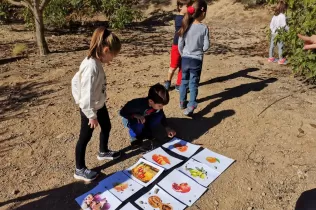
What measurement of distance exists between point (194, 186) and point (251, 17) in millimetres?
12076

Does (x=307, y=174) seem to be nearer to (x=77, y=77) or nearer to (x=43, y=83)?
(x=77, y=77)

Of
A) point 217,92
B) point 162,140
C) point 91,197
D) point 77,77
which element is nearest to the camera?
point 77,77

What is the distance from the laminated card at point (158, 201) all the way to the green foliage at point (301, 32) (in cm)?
349

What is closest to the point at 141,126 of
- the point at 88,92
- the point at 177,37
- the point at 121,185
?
the point at 121,185

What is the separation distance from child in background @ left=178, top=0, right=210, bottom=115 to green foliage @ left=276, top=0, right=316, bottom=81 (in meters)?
2.07

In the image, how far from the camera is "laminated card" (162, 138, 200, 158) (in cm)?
373

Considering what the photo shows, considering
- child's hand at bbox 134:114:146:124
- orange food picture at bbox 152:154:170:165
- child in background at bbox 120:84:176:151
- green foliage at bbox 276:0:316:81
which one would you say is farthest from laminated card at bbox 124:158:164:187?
green foliage at bbox 276:0:316:81

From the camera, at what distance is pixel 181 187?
3.19 m

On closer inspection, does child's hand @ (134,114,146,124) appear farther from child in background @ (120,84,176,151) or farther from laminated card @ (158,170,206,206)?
laminated card @ (158,170,206,206)

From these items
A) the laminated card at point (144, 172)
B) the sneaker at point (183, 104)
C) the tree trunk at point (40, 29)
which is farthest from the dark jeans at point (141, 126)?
the tree trunk at point (40, 29)

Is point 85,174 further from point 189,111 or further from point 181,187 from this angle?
point 189,111

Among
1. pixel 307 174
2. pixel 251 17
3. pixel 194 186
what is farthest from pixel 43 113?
pixel 251 17

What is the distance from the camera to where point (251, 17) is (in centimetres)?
1371

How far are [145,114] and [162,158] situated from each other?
0.55m
